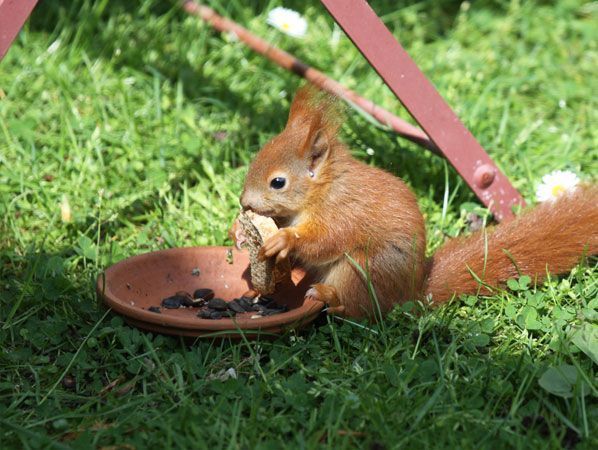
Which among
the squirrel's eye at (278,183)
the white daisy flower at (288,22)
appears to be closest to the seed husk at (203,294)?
the squirrel's eye at (278,183)

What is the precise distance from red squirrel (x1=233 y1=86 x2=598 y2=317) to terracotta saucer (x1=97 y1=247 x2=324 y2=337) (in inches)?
4.8

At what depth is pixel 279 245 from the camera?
2.50 m

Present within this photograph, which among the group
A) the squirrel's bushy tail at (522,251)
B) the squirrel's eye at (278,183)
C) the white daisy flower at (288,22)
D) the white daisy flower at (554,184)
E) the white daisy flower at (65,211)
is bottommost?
the white daisy flower at (554,184)

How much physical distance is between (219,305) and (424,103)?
0.86 meters

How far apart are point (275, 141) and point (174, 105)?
4.18 ft

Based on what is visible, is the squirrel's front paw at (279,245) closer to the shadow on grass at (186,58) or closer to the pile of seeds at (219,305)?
the pile of seeds at (219,305)

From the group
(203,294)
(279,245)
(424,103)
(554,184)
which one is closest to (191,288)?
(203,294)

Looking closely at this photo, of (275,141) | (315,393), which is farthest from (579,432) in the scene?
(275,141)

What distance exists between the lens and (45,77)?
12.7 feet

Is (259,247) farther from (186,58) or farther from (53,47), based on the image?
(53,47)

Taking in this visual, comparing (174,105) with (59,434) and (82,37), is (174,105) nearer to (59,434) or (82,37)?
(82,37)

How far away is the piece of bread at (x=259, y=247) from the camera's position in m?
2.58

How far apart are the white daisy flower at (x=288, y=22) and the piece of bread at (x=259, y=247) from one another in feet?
5.41

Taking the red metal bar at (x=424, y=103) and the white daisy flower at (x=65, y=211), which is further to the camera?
the white daisy flower at (x=65, y=211)
